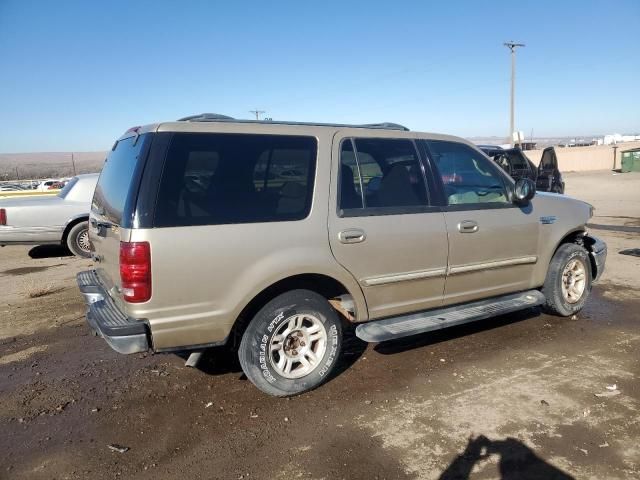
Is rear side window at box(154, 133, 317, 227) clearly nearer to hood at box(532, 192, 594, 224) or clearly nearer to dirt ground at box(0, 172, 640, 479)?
dirt ground at box(0, 172, 640, 479)

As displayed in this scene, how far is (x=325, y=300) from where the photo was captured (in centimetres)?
387

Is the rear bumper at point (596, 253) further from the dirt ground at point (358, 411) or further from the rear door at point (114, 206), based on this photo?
the rear door at point (114, 206)

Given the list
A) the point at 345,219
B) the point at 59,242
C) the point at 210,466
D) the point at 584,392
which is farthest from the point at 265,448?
the point at 59,242

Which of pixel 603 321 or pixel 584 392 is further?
pixel 603 321

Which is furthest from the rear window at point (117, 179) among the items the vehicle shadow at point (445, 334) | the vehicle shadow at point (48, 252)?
the vehicle shadow at point (48, 252)

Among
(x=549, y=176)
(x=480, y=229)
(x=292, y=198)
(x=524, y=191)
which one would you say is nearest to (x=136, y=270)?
(x=292, y=198)

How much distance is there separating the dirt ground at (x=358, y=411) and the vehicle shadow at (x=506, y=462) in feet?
0.03

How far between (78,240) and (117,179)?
643 centimetres

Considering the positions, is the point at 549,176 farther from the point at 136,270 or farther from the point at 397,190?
the point at 136,270

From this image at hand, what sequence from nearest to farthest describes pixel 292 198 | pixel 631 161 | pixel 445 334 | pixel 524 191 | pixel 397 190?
1. pixel 292 198
2. pixel 397 190
3. pixel 524 191
4. pixel 445 334
5. pixel 631 161

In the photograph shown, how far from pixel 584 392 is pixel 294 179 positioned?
264cm

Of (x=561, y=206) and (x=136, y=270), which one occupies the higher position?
(x=561, y=206)

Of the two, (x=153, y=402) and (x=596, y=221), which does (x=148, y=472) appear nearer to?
(x=153, y=402)

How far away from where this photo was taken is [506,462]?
114 inches
